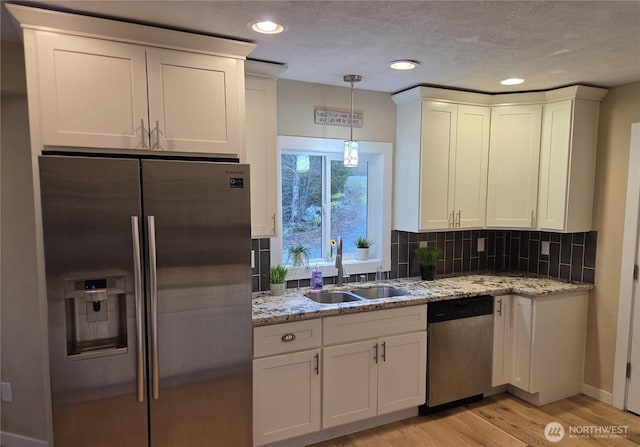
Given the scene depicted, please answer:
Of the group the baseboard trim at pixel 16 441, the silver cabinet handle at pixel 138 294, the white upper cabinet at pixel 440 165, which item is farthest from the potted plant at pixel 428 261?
the baseboard trim at pixel 16 441

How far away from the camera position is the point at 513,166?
3354 millimetres

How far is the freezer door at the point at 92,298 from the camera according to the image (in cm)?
180


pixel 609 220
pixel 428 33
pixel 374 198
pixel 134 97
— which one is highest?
pixel 428 33

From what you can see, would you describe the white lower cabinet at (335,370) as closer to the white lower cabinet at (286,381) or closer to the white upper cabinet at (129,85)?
the white lower cabinet at (286,381)

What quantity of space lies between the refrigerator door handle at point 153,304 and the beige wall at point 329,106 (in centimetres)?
136

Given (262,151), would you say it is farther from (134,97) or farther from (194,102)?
(134,97)

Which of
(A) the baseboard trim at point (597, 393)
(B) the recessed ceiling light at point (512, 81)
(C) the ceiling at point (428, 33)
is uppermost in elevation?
(B) the recessed ceiling light at point (512, 81)

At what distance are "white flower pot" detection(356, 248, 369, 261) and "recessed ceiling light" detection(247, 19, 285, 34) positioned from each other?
1.86 m

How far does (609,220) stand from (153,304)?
3.29m

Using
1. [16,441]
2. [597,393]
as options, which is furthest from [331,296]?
[597,393]

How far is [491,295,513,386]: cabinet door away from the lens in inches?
124

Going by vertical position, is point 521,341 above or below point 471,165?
below

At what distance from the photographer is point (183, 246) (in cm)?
201

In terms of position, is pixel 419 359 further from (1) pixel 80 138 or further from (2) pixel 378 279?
(1) pixel 80 138
